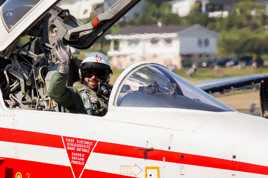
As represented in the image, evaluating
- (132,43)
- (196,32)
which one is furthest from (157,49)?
(132,43)

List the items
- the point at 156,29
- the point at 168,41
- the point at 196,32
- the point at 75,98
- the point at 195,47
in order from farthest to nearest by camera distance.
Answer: the point at 195,47, the point at 156,29, the point at 196,32, the point at 168,41, the point at 75,98

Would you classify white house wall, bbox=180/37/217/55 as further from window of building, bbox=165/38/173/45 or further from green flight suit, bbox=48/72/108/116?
green flight suit, bbox=48/72/108/116

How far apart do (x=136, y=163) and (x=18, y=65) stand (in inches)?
102

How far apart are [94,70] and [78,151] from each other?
1369mm

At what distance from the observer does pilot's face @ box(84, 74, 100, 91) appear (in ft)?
32.3

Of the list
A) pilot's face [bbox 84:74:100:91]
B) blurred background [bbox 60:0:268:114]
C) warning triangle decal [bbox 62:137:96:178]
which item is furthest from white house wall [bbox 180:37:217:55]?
warning triangle decal [bbox 62:137:96:178]

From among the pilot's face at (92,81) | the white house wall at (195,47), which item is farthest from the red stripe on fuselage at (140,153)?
the white house wall at (195,47)

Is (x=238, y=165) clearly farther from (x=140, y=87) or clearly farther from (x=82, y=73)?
(x=82, y=73)

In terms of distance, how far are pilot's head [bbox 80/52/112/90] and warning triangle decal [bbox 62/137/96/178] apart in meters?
1.05

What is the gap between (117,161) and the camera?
8.65 metres

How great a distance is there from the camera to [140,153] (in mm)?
8531

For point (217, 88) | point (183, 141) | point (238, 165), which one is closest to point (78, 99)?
point (183, 141)

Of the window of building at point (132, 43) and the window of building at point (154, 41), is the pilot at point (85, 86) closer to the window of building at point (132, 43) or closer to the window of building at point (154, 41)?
the window of building at point (132, 43)

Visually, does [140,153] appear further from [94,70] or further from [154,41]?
[154,41]
